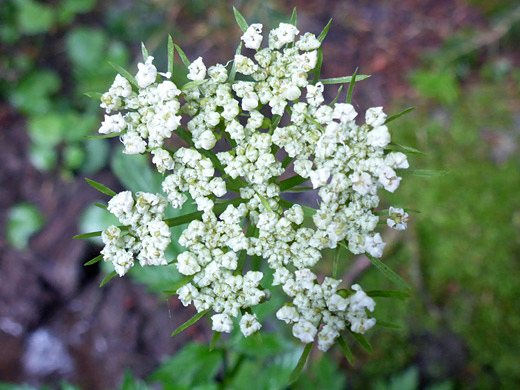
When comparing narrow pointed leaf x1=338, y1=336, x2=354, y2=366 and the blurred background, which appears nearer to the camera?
narrow pointed leaf x1=338, y1=336, x2=354, y2=366

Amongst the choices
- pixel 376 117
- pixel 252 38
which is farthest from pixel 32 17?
pixel 376 117

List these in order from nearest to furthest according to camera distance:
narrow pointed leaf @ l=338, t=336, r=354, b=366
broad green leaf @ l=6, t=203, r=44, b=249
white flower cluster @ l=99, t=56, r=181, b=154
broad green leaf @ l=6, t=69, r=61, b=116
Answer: narrow pointed leaf @ l=338, t=336, r=354, b=366, white flower cluster @ l=99, t=56, r=181, b=154, broad green leaf @ l=6, t=203, r=44, b=249, broad green leaf @ l=6, t=69, r=61, b=116

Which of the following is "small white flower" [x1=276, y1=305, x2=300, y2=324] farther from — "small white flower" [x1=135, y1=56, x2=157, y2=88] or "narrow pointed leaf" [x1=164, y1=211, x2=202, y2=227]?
"small white flower" [x1=135, y1=56, x2=157, y2=88]

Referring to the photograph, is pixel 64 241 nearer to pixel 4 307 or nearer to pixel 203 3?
pixel 4 307

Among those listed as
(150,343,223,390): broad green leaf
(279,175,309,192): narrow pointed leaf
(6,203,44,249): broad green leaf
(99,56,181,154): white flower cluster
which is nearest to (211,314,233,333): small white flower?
(279,175,309,192): narrow pointed leaf

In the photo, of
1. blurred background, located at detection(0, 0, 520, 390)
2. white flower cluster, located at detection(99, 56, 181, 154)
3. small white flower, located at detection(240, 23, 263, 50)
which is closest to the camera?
white flower cluster, located at detection(99, 56, 181, 154)
